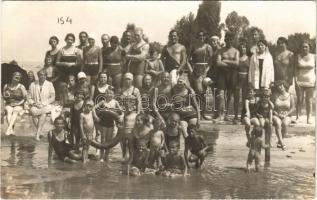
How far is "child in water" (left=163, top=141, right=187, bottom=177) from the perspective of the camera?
7.26 m

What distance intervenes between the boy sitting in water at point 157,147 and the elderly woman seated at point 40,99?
4.99 feet

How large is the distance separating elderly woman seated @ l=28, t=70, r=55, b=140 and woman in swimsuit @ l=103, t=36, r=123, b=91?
34.1 inches

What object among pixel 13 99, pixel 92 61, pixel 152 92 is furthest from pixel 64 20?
pixel 152 92

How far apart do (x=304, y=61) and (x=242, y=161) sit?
5.54 feet

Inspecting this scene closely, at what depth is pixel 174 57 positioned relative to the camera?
7.43 meters

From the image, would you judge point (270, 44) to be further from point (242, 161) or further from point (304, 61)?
point (242, 161)

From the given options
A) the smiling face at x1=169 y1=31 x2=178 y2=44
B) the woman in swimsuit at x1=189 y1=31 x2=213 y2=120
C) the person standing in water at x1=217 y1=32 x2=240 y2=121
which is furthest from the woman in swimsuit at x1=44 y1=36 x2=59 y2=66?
the person standing in water at x1=217 y1=32 x2=240 y2=121

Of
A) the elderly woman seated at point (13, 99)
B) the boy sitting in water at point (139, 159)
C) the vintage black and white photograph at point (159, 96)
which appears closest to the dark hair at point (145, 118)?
the vintage black and white photograph at point (159, 96)

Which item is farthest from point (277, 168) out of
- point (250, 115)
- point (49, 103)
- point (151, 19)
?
point (49, 103)

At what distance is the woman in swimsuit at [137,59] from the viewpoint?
7.42 metres

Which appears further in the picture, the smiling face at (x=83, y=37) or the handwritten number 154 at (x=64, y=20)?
the smiling face at (x=83, y=37)

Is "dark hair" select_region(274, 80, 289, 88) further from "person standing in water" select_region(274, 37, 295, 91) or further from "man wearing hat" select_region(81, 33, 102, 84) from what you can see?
"man wearing hat" select_region(81, 33, 102, 84)

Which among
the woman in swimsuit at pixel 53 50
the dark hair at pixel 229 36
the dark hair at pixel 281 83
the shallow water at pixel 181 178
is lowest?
the shallow water at pixel 181 178

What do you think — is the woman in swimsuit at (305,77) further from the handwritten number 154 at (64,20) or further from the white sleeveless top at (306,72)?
the handwritten number 154 at (64,20)
